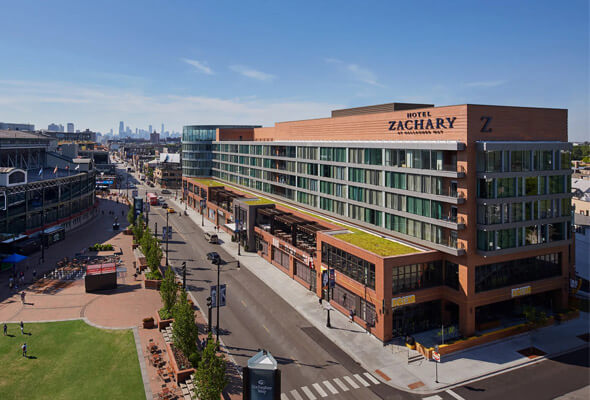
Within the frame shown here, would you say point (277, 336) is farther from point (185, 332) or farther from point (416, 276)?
point (416, 276)

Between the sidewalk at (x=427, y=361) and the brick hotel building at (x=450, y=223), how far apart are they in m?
2.25

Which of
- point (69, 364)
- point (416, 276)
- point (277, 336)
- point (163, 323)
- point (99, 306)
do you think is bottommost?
point (277, 336)

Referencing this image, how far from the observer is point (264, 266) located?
68188 millimetres

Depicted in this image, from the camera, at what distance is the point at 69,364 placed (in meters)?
35.7

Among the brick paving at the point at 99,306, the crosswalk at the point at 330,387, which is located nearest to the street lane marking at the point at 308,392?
the crosswalk at the point at 330,387

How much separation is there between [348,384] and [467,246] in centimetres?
1918

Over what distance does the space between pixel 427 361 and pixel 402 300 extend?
6.46m

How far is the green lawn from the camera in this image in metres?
31.5

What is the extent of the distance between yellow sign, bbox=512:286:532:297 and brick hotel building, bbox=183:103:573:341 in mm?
117

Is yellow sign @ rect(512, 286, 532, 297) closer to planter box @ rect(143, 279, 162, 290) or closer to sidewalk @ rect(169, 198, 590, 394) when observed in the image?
sidewalk @ rect(169, 198, 590, 394)

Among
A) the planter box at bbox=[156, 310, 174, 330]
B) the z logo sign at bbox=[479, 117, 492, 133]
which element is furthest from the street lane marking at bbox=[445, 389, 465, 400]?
the planter box at bbox=[156, 310, 174, 330]

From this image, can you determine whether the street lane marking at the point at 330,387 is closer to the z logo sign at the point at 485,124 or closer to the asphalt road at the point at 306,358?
the asphalt road at the point at 306,358

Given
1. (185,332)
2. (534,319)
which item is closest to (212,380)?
(185,332)

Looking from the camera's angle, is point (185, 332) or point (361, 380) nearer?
point (185, 332)
